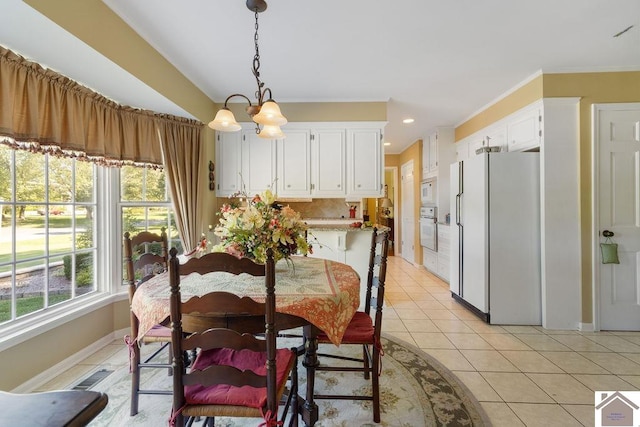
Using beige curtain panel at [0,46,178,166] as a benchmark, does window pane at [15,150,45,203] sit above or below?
below

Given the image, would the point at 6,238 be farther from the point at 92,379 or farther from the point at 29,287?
the point at 92,379

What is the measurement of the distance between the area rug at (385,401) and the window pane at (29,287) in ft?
2.54

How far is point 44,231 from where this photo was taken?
209 cm

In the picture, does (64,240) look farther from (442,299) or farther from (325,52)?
(442,299)

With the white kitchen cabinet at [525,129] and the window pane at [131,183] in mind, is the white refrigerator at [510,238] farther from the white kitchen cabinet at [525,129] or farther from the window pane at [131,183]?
the window pane at [131,183]

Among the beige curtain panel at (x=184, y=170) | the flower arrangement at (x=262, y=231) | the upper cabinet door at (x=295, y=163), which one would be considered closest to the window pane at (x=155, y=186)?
the beige curtain panel at (x=184, y=170)

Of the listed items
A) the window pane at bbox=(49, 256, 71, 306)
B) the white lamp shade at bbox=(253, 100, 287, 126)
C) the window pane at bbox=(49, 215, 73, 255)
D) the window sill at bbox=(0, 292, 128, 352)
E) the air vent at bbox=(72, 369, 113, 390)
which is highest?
the white lamp shade at bbox=(253, 100, 287, 126)

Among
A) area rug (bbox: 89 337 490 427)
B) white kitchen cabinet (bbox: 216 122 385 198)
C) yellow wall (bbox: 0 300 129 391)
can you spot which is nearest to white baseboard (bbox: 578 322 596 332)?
area rug (bbox: 89 337 490 427)

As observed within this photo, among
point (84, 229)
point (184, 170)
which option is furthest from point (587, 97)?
point (84, 229)

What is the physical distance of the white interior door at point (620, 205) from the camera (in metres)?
2.66

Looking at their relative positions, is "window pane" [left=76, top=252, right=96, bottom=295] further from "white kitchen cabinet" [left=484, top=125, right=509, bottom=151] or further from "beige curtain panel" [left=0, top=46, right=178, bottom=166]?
"white kitchen cabinet" [left=484, top=125, right=509, bottom=151]

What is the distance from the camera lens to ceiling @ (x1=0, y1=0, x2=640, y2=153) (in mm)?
1878

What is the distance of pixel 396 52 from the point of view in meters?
2.48

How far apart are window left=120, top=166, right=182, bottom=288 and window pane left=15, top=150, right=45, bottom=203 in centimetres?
64
